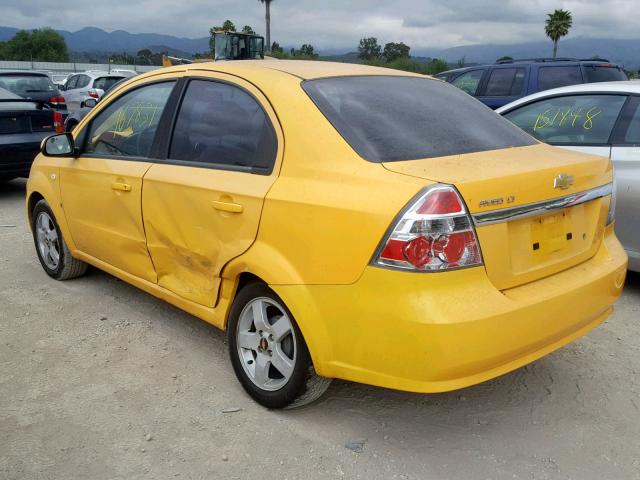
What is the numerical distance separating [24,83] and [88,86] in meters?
4.78

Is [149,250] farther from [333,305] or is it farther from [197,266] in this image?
[333,305]

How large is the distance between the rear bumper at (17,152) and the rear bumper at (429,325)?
6.38 meters

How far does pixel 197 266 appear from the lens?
3.29 m

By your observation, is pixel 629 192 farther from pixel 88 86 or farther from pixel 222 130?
pixel 88 86

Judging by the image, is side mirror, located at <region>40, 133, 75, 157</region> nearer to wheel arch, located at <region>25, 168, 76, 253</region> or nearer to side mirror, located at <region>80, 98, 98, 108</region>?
wheel arch, located at <region>25, 168, 76, 253</region>

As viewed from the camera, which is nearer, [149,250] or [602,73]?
[149,250]

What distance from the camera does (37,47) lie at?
274 ft

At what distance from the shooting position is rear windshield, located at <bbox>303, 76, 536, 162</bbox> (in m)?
2.74

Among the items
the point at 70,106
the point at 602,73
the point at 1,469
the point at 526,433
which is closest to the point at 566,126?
the point at 526,433

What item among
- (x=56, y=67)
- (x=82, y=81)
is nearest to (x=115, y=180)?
(x=82, y=81)

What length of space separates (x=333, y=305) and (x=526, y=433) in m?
1.13

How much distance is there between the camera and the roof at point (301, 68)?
3199mm

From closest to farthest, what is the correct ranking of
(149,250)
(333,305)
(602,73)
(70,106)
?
(333,305) < (149,250) < (602,73) < (70,106)

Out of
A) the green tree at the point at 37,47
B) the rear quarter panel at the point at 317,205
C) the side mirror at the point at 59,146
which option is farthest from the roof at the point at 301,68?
the green tree at the point at 37,47
